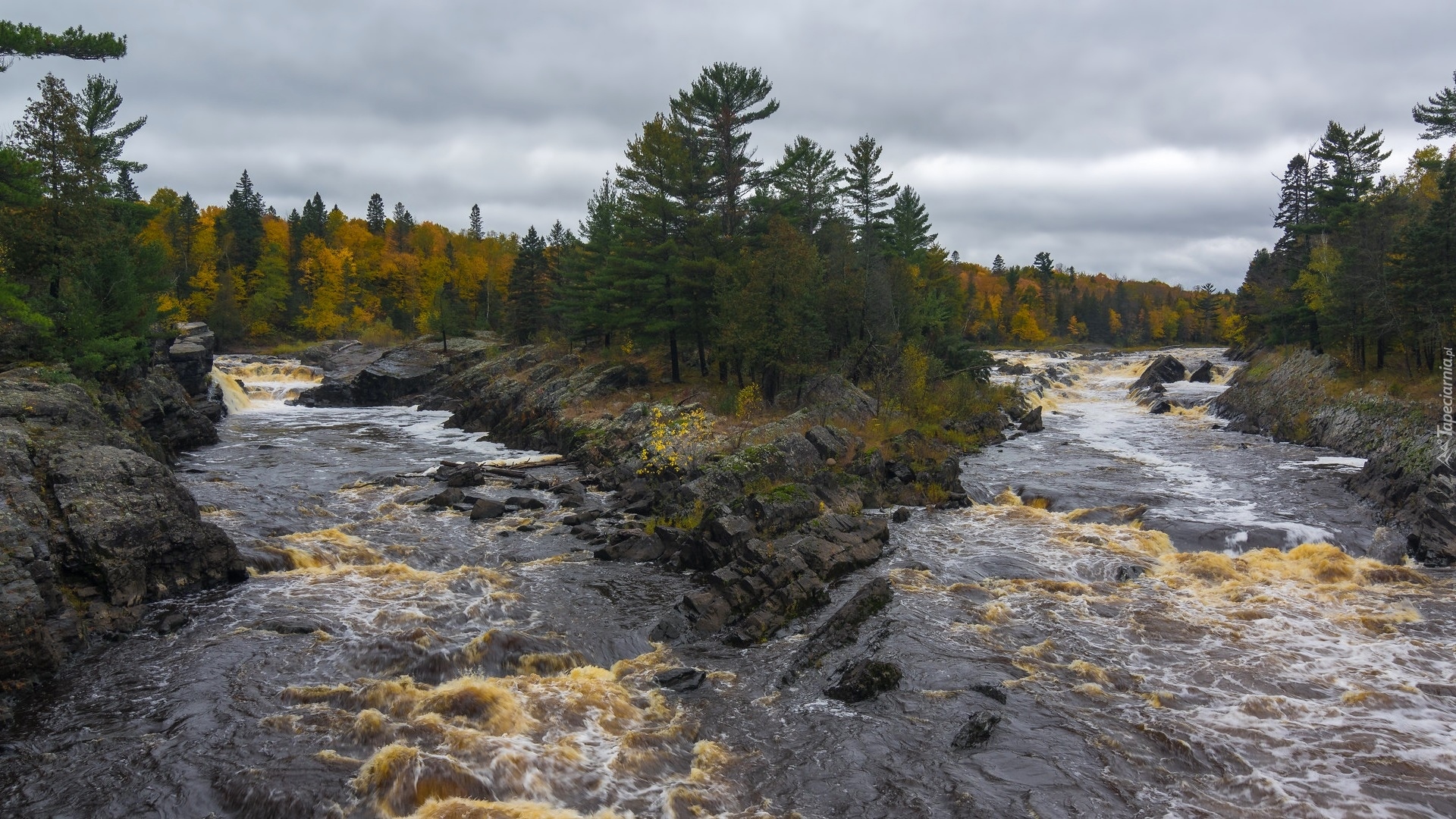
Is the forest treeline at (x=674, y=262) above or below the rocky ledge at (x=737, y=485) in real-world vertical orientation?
above

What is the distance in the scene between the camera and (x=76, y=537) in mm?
12984

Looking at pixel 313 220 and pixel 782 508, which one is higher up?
pixel 313 220

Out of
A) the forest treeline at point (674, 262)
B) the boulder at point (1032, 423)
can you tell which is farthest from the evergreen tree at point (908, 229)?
the boulder at point (1032, 423)

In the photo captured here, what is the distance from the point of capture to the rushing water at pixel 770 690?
29.1ft

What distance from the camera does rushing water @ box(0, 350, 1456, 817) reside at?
887 cm

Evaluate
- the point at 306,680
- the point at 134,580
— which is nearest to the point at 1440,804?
the point at 306,680

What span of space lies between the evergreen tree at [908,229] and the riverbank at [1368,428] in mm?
Answer: 21764

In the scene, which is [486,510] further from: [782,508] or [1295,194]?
[1295,194]

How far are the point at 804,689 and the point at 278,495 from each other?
748 inches

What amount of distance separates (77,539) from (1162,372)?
2652 inches

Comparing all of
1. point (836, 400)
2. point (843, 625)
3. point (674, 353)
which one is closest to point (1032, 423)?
point (836, 400)

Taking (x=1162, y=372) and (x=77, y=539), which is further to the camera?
(x=1162, y=372)

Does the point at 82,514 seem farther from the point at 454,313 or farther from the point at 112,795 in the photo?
the point at 454,313

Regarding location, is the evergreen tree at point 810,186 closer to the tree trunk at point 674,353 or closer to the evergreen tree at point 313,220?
the tree trunk at point 674,353
